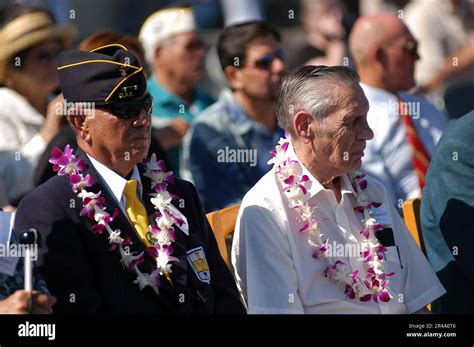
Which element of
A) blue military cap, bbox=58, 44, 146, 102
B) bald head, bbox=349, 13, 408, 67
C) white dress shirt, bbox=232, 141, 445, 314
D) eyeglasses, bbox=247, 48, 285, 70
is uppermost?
bald head, bbox=349, 13, 408, 67

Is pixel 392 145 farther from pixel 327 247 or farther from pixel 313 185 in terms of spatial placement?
pixel 327 247

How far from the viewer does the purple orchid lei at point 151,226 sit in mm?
4625

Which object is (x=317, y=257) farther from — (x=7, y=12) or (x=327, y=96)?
(x=7, y=12)

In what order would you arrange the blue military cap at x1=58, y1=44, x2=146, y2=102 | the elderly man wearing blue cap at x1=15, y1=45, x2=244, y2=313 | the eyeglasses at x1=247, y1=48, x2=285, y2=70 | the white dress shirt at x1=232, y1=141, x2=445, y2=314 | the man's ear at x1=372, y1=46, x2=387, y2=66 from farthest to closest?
the man's ear at x1=372, y1=46, x2=387, y2=66 → the eyeglasses at x1=247, y1=48, x2=285, y2=70 → the white dress shirt at x1=232, y1=141, x2=445, y2=314 → the blue military cap at x1=58, y1=44, x2=146, y2=102 → the elderly man wearing blue cap at x1=15, y1=45, x2=244, y2=313

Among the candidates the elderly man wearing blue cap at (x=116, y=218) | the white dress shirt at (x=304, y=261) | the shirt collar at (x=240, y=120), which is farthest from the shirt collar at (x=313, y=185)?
the shirt collar at (x=240, y=120)

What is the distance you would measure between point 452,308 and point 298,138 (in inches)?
40.9

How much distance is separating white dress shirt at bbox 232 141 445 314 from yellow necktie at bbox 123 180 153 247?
1.30 feet

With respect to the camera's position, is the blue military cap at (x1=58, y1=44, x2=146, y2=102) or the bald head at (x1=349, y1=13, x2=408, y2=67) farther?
the bald head at (x1=349, y1=13, x2=408, y2=67)

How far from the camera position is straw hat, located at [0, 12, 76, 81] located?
6.80 m

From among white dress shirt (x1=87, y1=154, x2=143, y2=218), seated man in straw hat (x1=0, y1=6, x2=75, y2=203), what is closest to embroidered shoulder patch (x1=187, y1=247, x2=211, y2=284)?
white dress shirt (x1=87, y1=154, x2=143, y2=218)

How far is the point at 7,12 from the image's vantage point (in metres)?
7.17

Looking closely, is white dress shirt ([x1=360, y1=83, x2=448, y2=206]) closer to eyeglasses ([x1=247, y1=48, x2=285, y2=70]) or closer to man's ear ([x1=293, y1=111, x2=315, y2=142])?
eyeglasses ([x1=247, y1=48, x2=285, y2=70])

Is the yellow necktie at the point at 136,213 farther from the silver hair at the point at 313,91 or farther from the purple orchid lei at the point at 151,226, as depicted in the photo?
the silver hair at the point at 313,91

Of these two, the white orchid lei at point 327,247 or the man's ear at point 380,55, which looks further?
the man's ear at point 380,55
